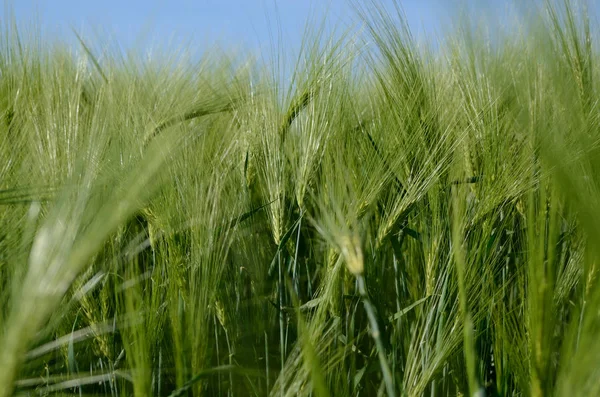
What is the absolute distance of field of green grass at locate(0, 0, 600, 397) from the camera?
0.80 metres

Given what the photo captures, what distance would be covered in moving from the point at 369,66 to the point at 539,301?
685mm

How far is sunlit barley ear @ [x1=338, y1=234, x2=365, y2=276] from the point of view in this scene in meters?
0.86

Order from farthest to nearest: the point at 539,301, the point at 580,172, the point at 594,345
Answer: the point at 580,172, the point at 539,301, the point at 594,345

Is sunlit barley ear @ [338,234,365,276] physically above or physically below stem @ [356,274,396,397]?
above

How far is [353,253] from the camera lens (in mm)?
874

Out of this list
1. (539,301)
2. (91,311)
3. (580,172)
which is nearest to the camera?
(539,301)

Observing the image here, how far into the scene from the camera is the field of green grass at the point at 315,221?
2.64ft

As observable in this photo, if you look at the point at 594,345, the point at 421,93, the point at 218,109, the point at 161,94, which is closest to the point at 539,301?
the point at 594,345

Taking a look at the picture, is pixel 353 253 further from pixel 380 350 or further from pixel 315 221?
pixel 315 221

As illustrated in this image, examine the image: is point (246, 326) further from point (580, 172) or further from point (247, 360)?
point (580, 172)

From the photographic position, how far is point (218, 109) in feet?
5.19

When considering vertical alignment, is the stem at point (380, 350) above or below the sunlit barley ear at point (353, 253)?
below

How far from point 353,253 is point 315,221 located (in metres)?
0.35

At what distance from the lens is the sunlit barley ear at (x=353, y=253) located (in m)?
0.86
